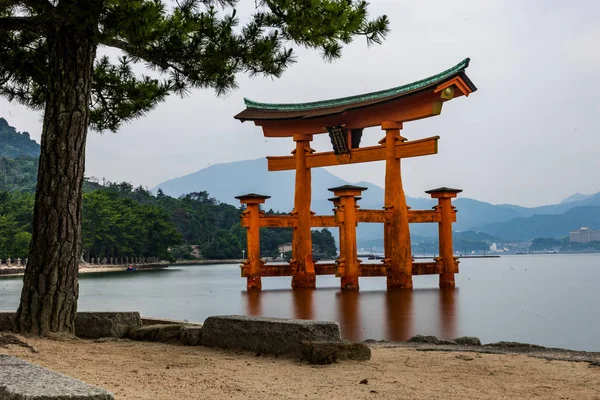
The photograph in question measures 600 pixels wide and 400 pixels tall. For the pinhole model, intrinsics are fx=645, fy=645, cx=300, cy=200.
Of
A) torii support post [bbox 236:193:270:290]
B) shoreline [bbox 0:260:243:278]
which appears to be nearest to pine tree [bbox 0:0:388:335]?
torii support post [bbox 236:193:270:290]

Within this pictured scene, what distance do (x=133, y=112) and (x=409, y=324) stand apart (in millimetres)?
8003

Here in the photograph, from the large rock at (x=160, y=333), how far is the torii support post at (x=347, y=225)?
1366 centimetres

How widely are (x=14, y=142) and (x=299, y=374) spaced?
14071cm

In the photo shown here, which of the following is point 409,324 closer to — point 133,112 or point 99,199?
point 133,112

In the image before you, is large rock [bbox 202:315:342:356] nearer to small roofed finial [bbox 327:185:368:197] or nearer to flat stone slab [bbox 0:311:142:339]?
flat stone slab [bbox 0:311:142:339]

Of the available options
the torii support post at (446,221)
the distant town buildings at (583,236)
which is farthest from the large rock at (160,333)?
the distant town buildings at (583,236)

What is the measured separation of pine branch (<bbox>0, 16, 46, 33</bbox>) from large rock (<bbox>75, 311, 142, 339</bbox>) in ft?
9.40

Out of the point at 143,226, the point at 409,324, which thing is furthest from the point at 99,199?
the point at 409,324

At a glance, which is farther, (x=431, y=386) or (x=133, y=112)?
(x=133, y=112)

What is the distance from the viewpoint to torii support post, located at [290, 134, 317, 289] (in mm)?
22047

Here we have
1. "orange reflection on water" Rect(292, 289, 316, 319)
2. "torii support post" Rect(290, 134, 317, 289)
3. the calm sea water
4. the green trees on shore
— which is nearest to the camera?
the calm sea water

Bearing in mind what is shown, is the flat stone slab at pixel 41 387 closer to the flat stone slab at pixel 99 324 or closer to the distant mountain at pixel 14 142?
the flat stone slab at pixel 99 324

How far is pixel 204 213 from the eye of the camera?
7881 cm

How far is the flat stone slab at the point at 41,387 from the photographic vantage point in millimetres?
2410
